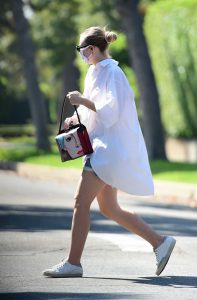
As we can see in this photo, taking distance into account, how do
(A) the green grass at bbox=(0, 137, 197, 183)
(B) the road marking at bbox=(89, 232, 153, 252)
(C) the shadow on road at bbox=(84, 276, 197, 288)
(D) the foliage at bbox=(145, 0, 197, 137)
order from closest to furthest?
(C) the shadow on road at bbox=(84, 276, 197, 288) < (B) the road marking at bbox=(89, 232, 153, 252) < (A) the green grass at bbox=(0, 137, 197, 183) < (D) the foliage at bbox=(145, 0, 197, 137)

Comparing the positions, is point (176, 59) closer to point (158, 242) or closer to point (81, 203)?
point (158, 242)

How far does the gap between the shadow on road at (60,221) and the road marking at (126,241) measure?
0.55 metres

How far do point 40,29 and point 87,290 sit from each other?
49.4 meters

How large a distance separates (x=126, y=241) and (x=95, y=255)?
1.17 m

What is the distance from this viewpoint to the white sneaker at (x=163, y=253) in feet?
30.3

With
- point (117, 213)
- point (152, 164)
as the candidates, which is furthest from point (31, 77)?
point (117, 213)

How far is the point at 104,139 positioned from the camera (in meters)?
9.12

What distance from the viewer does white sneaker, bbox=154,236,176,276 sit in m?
9.24

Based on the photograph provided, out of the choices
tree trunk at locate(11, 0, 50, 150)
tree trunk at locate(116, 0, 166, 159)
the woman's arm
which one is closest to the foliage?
tree trunk at locate(116, 0, 166, 159)

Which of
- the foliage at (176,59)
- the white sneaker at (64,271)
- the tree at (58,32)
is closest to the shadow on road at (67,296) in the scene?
the white sneaker at (64,271)

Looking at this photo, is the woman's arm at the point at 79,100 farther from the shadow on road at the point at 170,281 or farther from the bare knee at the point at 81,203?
the shadow on road at the point at 170,281

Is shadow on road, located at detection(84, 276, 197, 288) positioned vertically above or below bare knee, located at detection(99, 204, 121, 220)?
below

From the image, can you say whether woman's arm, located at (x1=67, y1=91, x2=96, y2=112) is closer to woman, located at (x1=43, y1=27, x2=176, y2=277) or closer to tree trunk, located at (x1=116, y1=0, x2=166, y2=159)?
woman, located at (x1=43, y1=27, x2=176, y2=277)

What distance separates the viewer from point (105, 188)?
938cm
